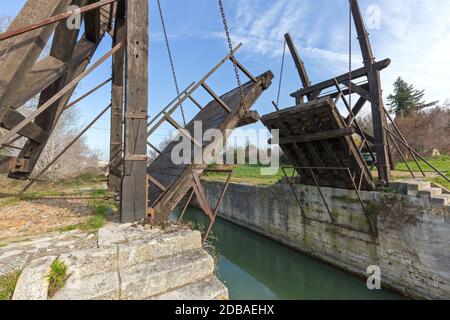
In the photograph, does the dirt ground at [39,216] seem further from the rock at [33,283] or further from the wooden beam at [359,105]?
the wooden beam at [359,105]

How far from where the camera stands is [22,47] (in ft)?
7.08

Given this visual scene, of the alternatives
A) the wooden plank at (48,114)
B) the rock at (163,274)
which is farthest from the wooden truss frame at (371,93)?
the wooden plank at (48,114)

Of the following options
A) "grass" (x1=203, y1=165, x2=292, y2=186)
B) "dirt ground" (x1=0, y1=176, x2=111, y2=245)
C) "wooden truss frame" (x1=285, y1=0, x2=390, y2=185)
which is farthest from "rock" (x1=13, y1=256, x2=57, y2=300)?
"grass" (x1=203, y1=165, x2=292, y2=186)

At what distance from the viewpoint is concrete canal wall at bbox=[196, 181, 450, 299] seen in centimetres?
481

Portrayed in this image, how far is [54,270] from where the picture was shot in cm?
157

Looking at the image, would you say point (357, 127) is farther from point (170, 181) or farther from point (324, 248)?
point (170, 181)

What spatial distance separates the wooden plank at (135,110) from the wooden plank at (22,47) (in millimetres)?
770

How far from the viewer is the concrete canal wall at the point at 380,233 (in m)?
4.81

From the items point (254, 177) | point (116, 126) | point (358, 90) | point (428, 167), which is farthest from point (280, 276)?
point (428, 167)

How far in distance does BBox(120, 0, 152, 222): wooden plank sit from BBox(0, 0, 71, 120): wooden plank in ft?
2.53

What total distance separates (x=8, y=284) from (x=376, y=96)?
287 inches

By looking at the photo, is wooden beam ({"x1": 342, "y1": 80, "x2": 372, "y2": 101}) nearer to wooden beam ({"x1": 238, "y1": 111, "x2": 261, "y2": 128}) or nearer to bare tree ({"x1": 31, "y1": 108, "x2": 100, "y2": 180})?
wooden beam ({"x1": 238, "y1": 111, "x2": 261, "y2": 128})

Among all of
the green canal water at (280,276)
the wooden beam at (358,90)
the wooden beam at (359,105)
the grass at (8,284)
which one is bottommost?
the green canal water at (280,276)

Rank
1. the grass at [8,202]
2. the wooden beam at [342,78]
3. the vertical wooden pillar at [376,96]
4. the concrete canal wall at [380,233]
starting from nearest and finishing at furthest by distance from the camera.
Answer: the grass at [8,202] < the concrete canal wall at [380,233] < the wooden beam at [342,78] < the vertical wooden pillar at [376,96]
